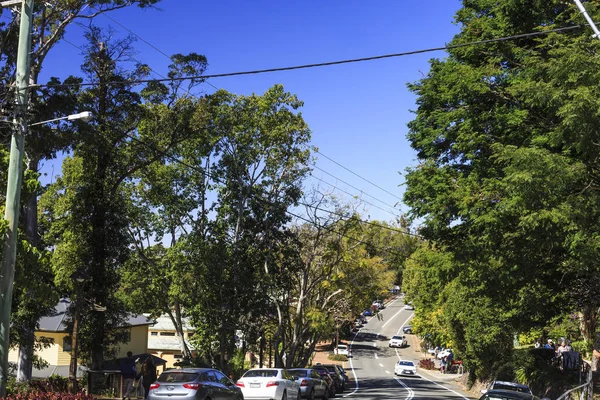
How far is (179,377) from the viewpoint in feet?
55.4

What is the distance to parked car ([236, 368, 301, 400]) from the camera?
21453 millimetres

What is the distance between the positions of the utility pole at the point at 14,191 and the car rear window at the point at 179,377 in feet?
18.5

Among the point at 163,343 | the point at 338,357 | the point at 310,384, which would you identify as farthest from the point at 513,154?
the point at 338,357

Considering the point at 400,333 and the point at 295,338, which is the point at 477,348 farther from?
the point at 400,333

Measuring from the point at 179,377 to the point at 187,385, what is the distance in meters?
0.41

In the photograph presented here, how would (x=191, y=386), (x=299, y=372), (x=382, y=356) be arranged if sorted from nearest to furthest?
1. (x=191, y=386)
2. (x=299, y=372)
3. (x=382, y=356)

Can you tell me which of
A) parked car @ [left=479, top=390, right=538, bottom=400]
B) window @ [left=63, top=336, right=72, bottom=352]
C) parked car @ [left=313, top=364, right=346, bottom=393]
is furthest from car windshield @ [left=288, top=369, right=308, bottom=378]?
parked car @ [left=479, top=390, right=538, bottom=400]

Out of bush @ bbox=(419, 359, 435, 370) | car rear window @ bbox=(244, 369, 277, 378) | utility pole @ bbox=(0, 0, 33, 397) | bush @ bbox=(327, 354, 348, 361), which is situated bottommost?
bush @ bbox=(419, 359, 435, 370)

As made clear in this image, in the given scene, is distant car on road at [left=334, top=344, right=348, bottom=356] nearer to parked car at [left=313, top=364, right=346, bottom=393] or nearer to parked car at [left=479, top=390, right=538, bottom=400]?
parked car at [left=313, top=364, right=346, bottom=393]

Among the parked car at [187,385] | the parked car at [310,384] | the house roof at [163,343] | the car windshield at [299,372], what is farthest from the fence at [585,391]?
the house roof at [163,343]

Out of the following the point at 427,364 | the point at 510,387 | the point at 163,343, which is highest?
the point at 163,343

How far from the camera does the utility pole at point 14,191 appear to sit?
38.2 ft

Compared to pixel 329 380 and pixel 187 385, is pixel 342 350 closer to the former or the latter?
pixel 329 380

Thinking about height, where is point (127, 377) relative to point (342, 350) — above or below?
above
